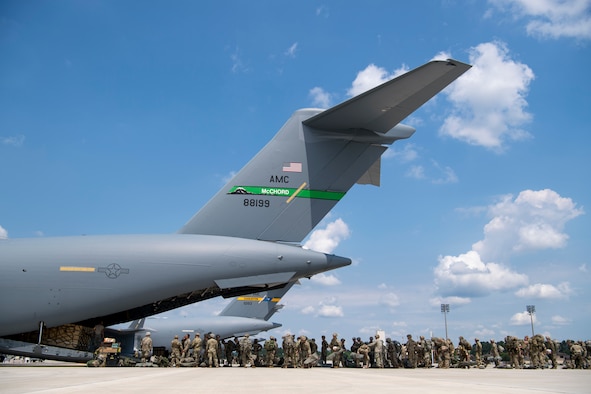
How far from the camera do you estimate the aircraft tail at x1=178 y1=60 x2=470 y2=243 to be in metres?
10.5

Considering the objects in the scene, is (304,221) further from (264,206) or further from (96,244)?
(96,244)

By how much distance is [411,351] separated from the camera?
14.2 m

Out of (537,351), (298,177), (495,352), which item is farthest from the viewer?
(495,352)

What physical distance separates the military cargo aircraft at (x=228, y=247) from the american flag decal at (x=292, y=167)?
2cm

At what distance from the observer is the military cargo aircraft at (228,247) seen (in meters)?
9.77

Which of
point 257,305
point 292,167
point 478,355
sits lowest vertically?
point 478,355

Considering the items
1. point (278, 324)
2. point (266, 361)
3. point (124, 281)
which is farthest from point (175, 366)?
point (278, 324)

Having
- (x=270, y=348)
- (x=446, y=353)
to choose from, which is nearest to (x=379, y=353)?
(x=446, y=353)

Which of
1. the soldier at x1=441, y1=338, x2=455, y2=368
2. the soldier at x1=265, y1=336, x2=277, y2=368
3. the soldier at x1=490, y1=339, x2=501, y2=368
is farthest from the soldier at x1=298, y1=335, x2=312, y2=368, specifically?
the soldier at x1=490, y1=339, x2=501, y2=368

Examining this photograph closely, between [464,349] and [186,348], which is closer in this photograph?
[186,348]

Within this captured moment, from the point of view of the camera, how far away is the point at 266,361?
13.1 metres

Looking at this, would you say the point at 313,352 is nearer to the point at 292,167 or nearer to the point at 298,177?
the point at 298,177

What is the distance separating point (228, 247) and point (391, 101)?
4.41 metres

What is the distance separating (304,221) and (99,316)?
4811 millimetres
